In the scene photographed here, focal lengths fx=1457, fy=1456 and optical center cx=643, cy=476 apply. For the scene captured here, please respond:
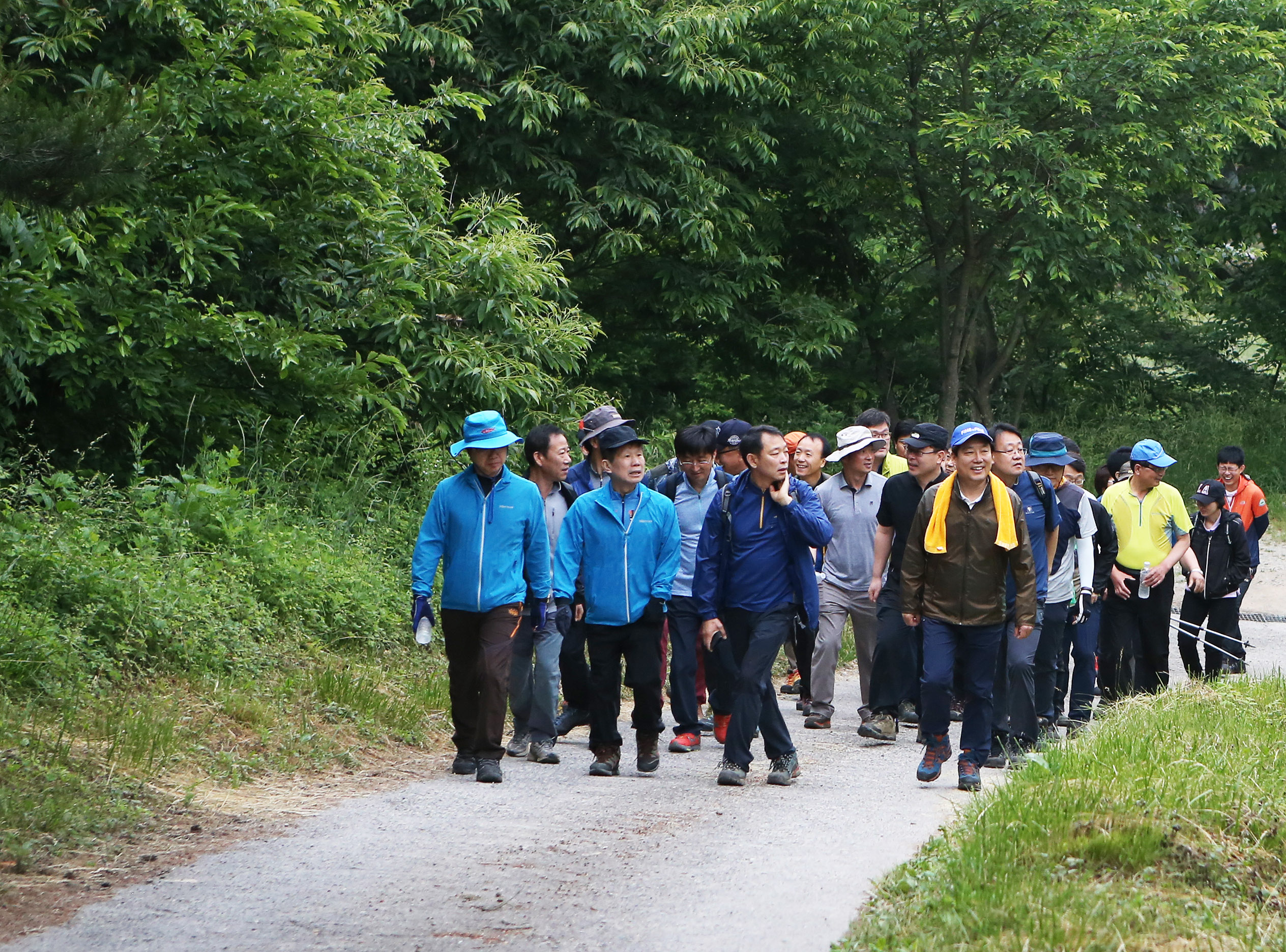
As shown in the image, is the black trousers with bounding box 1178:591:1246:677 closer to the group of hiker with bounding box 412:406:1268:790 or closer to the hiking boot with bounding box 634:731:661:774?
the group of hiker with bounding box 412:406:1268:790

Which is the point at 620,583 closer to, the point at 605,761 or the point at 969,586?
the point at 605,761

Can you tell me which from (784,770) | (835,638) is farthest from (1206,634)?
(784,770)

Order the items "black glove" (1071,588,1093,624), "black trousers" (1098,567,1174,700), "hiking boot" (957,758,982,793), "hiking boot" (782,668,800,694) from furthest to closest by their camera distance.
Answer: "hiking boot" (782,668,800,694) → "black trousers" (1098,567,1174,700) → "black glove" (1071,588,1093,624) → "hiking boot" (957,758,982,793)

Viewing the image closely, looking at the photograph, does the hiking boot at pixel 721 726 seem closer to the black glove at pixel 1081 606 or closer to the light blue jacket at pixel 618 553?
the light blue jacket at pixel 618 553

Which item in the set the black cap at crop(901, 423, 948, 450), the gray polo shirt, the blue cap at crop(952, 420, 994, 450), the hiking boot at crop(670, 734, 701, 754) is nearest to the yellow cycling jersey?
the gray polo shirt

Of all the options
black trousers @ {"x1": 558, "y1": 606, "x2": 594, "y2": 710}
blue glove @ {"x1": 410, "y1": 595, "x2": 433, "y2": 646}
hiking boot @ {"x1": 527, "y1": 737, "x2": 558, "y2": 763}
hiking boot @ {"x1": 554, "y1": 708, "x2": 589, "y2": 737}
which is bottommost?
hiking boot @ {"x1": 527, "y1": 737, "x2": 558, "y2": 763}

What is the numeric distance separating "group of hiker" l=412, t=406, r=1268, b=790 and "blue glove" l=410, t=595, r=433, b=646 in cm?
2

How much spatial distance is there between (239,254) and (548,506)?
4.80 meters

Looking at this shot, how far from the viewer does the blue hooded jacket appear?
8.09m

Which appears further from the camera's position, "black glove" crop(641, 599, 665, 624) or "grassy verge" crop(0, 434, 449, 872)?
"black glove" crop(641, 599, 665, 624)

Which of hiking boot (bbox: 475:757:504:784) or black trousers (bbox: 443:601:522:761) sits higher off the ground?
black trousers (bbox: 443:601:522:761)

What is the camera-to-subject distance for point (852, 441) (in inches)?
416

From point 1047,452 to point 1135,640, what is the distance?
100 inches

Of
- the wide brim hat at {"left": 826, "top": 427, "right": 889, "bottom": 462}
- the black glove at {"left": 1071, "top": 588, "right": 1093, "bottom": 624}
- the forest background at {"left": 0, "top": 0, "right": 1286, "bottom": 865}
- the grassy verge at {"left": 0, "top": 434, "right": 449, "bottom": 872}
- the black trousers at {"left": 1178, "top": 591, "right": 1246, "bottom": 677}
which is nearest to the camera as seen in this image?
the grassy verge at {"left": 0, "top": 434, "right": 449, "bottom": 872}
